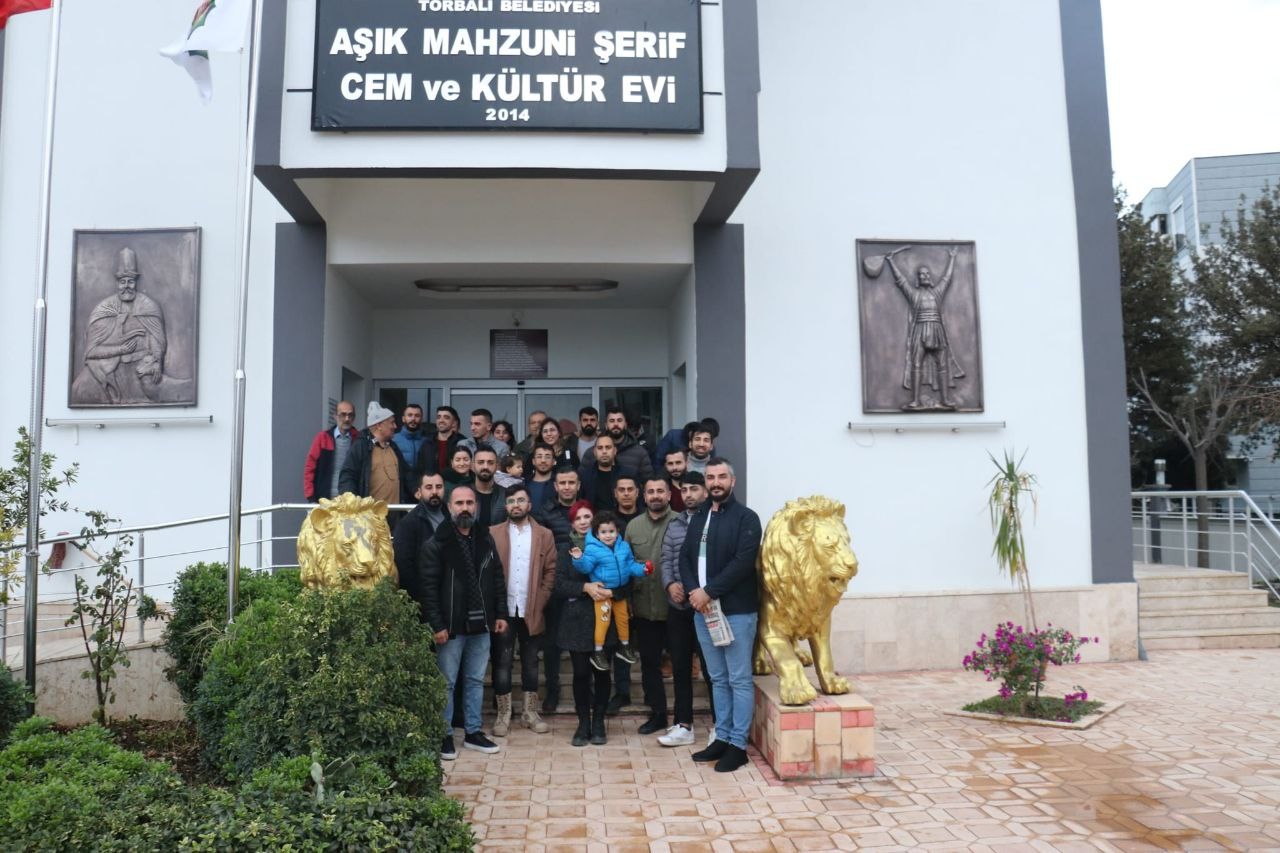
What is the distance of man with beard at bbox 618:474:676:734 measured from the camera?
5.82m

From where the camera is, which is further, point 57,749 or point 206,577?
point 206,577

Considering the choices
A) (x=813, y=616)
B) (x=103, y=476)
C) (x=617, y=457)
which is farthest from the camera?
(x=103, y=476)

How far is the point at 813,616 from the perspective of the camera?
200 inches

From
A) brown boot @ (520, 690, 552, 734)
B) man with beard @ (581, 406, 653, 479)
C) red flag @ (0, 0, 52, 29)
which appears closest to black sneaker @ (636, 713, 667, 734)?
brown boot @ (520, 690, 552, 734)

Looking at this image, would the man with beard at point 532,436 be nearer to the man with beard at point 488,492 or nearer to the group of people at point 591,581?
the group of people at point 591,581

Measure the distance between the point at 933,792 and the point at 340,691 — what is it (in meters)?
3.28

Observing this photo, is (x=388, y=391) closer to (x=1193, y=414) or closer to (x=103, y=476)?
(x=103, y=476)

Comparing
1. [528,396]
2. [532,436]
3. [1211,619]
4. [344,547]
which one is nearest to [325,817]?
[344,547]

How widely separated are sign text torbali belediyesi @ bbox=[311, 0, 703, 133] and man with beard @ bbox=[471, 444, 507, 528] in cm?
265

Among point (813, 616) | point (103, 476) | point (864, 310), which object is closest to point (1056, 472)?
point (864, 310)

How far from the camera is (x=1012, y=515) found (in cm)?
823

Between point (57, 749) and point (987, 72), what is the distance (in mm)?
9445

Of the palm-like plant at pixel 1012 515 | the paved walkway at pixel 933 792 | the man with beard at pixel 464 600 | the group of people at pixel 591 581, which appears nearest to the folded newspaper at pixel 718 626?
the group of people at pixel 591 581

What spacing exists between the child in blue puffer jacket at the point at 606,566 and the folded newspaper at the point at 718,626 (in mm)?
754
